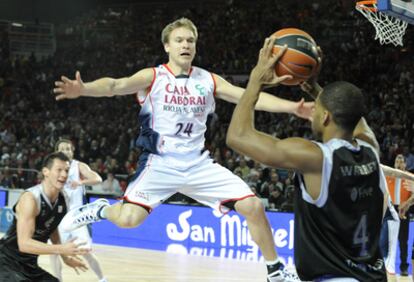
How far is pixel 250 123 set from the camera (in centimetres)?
344

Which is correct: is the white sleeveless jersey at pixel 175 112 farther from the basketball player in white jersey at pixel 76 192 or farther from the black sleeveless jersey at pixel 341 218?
the black sleeveless jersey at pixel 341 218

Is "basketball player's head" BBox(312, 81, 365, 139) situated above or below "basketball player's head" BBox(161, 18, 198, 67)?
below

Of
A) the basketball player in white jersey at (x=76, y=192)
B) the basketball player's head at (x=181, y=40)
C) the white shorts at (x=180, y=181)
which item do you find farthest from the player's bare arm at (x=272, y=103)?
the basketball player in white jersey at (x=76, y=192)

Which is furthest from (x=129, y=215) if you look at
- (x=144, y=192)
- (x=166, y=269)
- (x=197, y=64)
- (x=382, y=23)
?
(x=197, y=64)

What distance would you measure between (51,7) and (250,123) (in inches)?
1213

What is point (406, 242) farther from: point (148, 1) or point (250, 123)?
point (148, 1)

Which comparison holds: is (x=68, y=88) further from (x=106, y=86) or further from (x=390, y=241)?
(x=390, y=241)

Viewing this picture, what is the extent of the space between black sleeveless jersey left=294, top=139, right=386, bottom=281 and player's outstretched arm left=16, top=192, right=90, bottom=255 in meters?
2.23

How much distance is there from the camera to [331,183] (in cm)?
334

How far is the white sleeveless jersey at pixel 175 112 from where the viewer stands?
6.50 meters

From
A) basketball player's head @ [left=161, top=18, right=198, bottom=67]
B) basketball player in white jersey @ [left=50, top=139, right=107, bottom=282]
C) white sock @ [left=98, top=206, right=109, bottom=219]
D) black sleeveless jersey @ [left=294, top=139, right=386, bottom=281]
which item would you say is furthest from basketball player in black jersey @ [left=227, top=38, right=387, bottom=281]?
basketball player in white jersey @ [left=50, top=139, right=107, bottom=282]

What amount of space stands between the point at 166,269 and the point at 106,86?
5.27 metres

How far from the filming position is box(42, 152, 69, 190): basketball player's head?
19.5ft

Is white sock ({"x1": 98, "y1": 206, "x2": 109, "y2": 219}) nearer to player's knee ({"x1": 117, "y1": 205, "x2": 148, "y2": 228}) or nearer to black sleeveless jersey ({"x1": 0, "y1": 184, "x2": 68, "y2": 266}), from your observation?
player's knee ({"x1": 117, "y1": 205, "x2": 148, "y2": 228})
